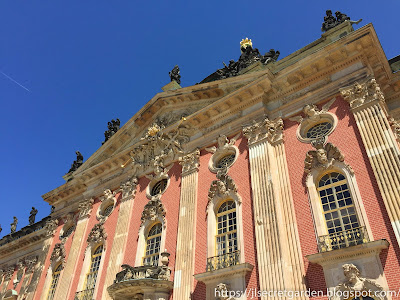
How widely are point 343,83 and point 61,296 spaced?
19.5 metres

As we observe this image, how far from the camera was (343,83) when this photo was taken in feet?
51.4

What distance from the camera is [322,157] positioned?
1411 centimetres

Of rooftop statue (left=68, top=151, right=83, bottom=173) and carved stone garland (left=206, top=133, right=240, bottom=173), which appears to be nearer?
carved stone garland (left=206, top=133, right=240, bottom=173)

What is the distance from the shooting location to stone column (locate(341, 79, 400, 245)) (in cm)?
1176

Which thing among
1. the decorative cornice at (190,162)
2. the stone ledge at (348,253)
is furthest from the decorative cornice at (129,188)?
the stone ledge at (348,253)

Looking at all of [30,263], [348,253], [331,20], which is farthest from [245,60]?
[30,263]

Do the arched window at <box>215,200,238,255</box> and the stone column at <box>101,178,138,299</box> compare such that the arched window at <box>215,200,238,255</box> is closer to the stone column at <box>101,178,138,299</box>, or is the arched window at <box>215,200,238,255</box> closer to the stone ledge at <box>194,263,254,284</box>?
the stone ledge at <box>194,263,254,284</box>

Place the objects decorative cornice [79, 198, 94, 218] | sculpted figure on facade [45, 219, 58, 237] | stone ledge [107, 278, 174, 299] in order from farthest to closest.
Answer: sculpted figure on facade [45, 219, 58, 237] < decorative cornice [79, 198, 94, 218] < stone ledge [107, 278, 174, 299]

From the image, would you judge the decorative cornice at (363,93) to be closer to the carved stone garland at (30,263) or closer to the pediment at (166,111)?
the pediment at (166,111)

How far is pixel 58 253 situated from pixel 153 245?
8.98m

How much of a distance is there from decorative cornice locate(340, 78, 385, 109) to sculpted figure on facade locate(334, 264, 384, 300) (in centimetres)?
692

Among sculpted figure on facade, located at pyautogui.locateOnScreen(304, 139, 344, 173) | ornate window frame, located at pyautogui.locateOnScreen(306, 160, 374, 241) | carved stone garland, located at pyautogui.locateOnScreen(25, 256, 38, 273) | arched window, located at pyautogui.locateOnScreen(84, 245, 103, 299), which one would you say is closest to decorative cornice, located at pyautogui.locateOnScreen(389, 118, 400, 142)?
sculpted figure on facade, located at pyautogui.locateOnScreen(304, 139, 344, 173)

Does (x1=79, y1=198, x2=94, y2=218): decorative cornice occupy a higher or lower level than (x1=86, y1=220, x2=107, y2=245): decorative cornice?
higher

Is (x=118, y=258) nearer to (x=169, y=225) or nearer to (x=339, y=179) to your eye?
(x=169, y=225)
